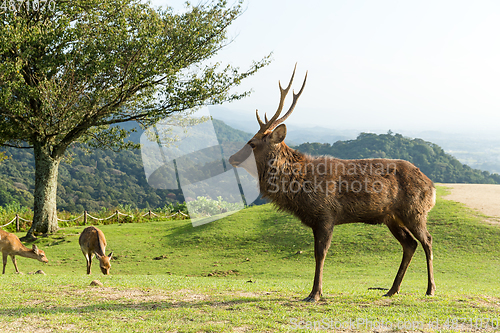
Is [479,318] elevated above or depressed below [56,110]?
below

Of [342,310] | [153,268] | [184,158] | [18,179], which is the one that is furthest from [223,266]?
[18,179]

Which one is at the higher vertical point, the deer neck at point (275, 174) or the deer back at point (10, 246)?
the deer neck at point (275, 174)

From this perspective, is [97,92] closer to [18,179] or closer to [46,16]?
[46,16]

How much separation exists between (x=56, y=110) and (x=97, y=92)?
1621 mm

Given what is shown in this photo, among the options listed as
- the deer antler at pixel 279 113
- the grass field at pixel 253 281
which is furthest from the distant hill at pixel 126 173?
the deer antler at pixel 279 113

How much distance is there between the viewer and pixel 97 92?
14688 millimetres

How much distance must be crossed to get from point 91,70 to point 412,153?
145 feet

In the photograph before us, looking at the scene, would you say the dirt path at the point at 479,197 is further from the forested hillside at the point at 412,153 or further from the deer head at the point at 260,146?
the forested hillside at the point at 412,153

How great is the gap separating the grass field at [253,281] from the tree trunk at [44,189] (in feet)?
2.77

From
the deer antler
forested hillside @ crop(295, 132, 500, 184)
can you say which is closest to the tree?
the deer antler

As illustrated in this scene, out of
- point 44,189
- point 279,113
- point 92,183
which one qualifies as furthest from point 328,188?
point 92,183

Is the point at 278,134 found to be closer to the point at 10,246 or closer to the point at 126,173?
the point at 10,246

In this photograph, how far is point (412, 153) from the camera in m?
49.5

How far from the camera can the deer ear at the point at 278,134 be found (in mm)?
5551
